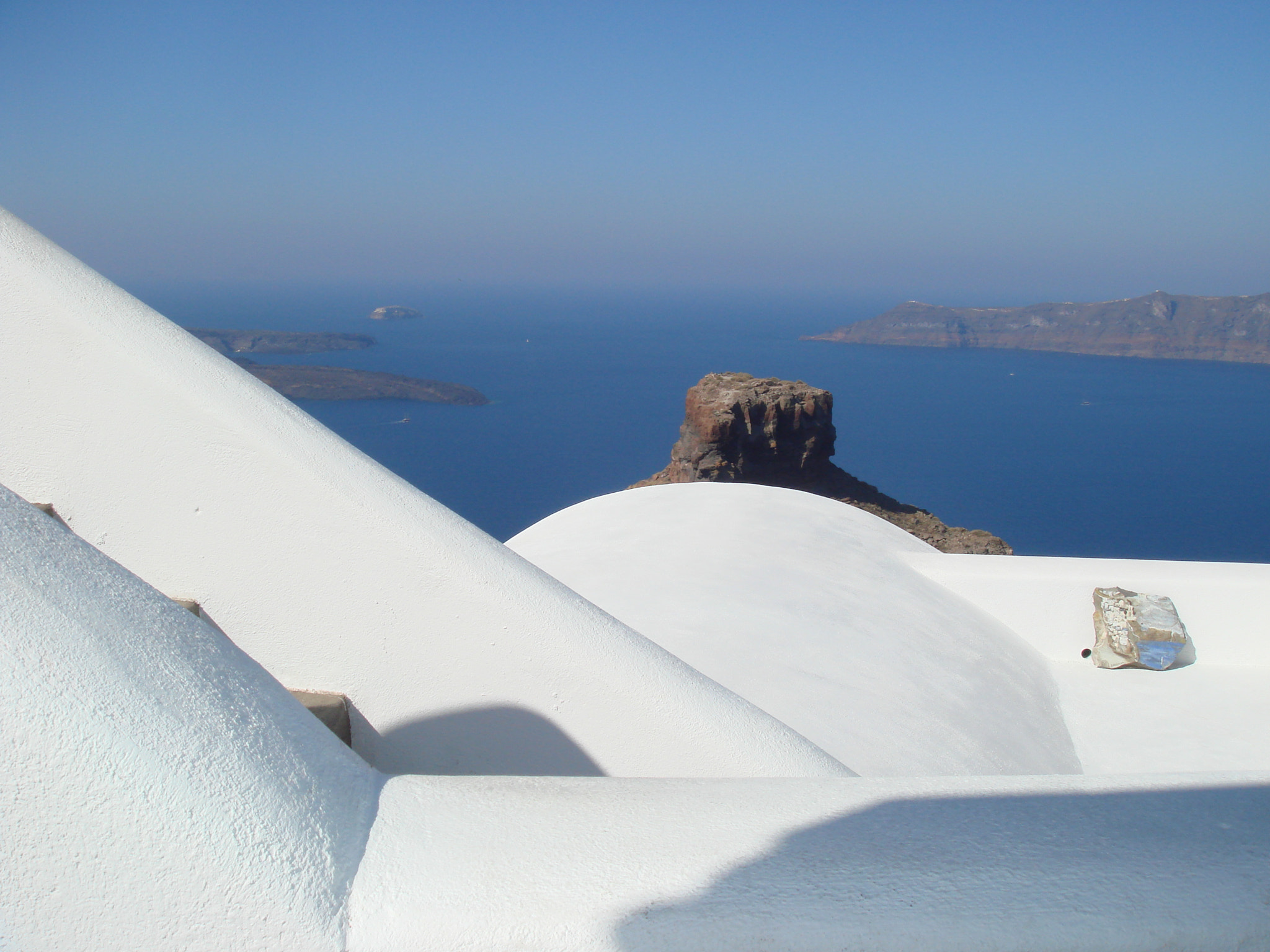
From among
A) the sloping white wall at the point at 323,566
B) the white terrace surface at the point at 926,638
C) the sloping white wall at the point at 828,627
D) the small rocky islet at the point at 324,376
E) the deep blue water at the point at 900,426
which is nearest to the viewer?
the sloping white wall at the point at 323,566

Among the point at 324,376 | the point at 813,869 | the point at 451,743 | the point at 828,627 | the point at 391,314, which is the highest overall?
the point at 391,314

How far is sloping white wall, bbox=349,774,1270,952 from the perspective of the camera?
99cm

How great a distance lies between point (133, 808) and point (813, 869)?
892 millimetres

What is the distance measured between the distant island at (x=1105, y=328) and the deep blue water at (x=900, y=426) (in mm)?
2628

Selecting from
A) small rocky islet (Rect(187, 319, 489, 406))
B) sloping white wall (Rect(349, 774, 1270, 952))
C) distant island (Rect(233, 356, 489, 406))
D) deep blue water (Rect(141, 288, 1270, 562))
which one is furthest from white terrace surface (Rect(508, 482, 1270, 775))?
small rocky islet (Rect(187, 319, 489, 406))

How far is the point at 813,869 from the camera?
108 centimetres

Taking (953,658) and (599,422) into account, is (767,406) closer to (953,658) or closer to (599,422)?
(953,658)

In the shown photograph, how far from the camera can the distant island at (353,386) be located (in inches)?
978

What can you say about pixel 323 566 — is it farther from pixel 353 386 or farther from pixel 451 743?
pixel 353 386

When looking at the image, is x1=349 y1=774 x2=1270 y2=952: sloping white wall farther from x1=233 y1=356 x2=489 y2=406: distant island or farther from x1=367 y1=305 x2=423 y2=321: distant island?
x1=367 y1=305 x2=423 y2=321: distant island

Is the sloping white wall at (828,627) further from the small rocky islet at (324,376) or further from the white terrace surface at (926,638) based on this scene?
the small rocky islet at (324,376)

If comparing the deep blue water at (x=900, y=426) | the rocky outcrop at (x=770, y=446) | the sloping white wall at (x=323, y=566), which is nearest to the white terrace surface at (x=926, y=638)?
the sloping white wall at (x=323, y=566)

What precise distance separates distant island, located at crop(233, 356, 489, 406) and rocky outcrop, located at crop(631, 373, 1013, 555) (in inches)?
373

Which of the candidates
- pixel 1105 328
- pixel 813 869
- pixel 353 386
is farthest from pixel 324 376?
pixel 1105 328
